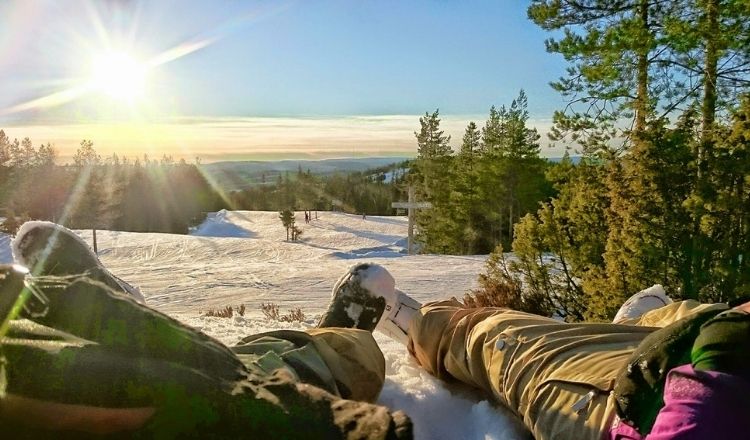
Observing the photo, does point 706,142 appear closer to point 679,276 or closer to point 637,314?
point 679,276

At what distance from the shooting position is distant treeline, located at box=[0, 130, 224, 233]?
40344 millimetres

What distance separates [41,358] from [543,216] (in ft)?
18.9

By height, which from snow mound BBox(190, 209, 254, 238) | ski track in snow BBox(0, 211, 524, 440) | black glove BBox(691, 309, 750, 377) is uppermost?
black glove BBox(691, 309, 750, 377)

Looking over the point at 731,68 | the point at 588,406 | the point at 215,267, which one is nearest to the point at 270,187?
the point at 215,267

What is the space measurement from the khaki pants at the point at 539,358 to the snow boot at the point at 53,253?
64.4 inches

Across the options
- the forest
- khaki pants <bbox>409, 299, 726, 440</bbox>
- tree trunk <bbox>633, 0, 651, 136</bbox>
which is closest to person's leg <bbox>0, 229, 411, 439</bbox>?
khaki pants <bbox>409, 299, 726, 440</bbox>

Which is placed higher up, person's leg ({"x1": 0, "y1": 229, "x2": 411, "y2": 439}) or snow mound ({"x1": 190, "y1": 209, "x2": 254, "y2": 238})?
person's leg ({"x1": 0, "y1": 229, "x2": 411, "y2": 439})

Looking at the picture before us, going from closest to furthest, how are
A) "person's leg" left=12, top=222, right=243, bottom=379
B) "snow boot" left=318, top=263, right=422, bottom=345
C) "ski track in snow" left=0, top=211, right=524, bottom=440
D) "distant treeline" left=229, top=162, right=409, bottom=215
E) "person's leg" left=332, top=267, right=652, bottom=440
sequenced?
"person's leg" left=12, top=222, right=243, bottom=379 → "person's leg" left=332, top=267, right=652, bottom=440 → "ski track in snow" left=0, top=211, right=524, bottom=440 → "snow boot" left=318, top=263, right=422, bottom=345 → "distant treeline" left=229, top=162, right=409, bottom=215

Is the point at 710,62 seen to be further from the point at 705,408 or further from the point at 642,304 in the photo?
the point at 705,408

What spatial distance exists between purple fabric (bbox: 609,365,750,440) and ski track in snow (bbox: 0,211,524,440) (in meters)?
0.97

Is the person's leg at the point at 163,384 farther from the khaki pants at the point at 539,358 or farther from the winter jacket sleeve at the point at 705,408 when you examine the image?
the khaki pants at the point at 539,358

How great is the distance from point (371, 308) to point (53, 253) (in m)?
1.90

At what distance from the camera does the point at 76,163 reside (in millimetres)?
59906

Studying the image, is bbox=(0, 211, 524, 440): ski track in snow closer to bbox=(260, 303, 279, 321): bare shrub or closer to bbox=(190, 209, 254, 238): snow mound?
bbox=(260, 303, 279, 321): bare shrub
